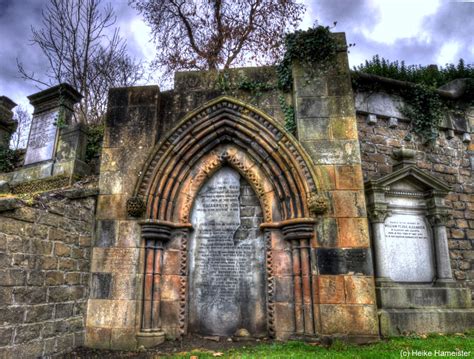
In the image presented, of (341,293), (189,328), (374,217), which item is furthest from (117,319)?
(374,217)

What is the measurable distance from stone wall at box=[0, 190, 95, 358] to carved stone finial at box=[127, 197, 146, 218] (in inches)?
26.7

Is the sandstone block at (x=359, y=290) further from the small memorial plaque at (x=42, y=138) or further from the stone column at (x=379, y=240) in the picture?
the small memorial plaque at (x=42, y=138)

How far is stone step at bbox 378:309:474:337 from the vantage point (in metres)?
Result: 5.18

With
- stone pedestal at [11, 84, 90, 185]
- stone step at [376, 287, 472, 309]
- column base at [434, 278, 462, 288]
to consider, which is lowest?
stone step at [376, 287, 472, 309]

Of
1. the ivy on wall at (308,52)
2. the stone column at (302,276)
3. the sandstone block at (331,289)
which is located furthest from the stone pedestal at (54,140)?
the sandstone block at (331,289)

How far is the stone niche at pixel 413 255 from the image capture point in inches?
216

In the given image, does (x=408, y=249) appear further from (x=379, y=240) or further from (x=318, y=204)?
(x=318, y=204)

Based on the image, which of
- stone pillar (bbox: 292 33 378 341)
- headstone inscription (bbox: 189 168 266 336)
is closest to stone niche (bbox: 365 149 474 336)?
stone pillar (bbox: 292 33 378 341)

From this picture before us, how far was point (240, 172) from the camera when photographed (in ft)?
19.6

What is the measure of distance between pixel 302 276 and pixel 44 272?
3.61 meters

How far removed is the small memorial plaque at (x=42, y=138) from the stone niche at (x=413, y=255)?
6979mm

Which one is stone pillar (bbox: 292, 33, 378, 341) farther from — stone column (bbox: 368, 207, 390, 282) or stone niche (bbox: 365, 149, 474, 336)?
stone column (bbox: 368, 207, 390, 282)

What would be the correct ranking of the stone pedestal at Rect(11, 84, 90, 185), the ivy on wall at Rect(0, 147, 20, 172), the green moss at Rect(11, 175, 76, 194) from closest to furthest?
1. the green moss at Rect(11, 175, 76, 194)
2. the stone pedestal at Rect(11, 84, 90, 185)
3. the ivy on wall at Rect(0, 147, 20, 172)

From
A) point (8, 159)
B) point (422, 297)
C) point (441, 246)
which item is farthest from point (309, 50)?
point (8, 159)
